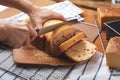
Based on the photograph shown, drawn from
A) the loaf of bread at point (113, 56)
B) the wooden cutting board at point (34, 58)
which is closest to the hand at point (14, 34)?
the wooden cutting board at point (34, 58)

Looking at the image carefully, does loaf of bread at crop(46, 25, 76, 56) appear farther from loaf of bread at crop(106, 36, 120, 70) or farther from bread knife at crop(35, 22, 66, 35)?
loaf of bread at crop(106, 36, 120, 70)

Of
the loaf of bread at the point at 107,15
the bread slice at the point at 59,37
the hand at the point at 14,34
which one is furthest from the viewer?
the loaf of bread at the point at 107,15

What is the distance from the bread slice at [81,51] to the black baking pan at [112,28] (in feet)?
0.23

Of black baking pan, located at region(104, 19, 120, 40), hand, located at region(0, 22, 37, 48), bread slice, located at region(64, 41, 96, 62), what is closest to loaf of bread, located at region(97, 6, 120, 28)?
black baking pan, located at region(104, 19, 120, 40)

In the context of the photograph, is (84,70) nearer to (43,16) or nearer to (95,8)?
(43,16)

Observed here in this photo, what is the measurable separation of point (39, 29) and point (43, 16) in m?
0.11

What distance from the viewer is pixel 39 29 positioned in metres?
0.80

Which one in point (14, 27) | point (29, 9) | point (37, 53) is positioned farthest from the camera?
point (29, 9)

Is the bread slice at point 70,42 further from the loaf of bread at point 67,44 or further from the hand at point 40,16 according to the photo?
the hand at point 40,16

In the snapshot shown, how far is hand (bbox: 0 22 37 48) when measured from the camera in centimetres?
69

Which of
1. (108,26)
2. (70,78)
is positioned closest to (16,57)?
(70,78)

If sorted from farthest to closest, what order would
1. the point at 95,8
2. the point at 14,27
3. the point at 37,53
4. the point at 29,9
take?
the point at 95,8
the point at 29,9
the point at 37,53
the point at 14,27

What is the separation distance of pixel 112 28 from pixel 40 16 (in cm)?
26

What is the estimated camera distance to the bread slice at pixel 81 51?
2.51 ft
